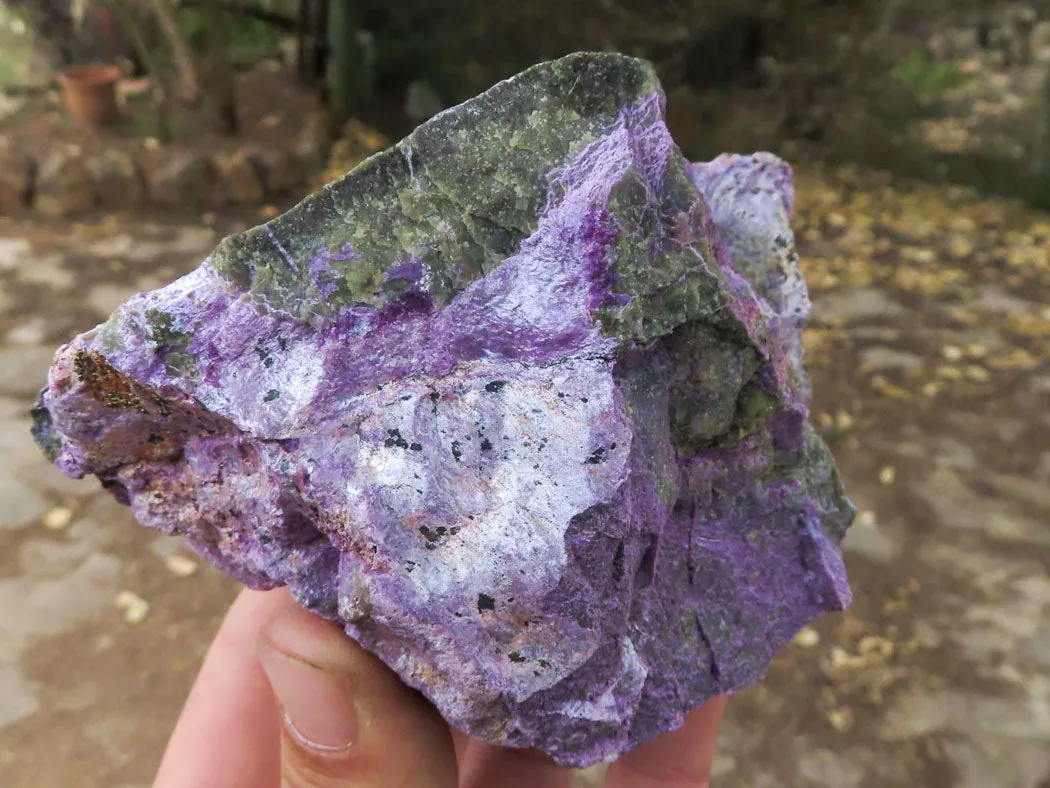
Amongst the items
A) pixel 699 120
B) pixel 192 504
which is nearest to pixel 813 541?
pixel 192 504

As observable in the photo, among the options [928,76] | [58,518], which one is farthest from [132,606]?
[928,76]

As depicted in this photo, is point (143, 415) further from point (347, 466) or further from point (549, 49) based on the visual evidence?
point (549, 49)

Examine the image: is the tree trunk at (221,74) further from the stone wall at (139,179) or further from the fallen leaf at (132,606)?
the fallen leaf at (132,606)

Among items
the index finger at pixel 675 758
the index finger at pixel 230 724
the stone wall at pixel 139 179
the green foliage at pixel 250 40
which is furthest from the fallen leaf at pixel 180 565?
the green foliage at pixel 250 40

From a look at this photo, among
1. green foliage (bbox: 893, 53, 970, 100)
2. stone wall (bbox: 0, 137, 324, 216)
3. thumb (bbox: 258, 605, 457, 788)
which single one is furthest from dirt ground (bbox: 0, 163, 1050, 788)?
thumb (bbox: 258, 605, 457, 788)

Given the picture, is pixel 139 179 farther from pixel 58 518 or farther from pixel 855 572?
pixel 855 572

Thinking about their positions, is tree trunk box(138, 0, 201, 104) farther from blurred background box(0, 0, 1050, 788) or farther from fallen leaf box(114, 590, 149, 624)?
fallen leaf box(114, 590, 149, 624)
